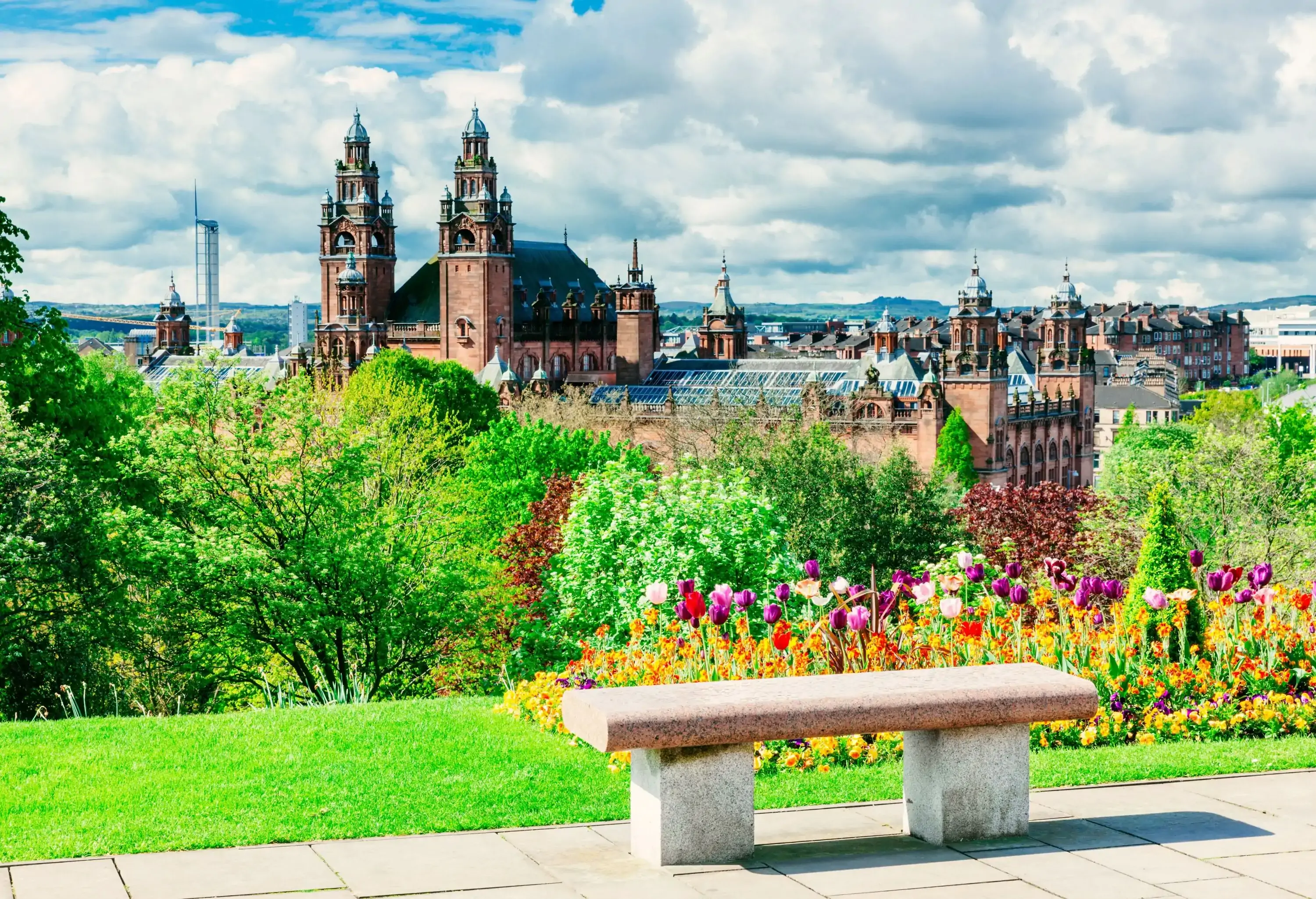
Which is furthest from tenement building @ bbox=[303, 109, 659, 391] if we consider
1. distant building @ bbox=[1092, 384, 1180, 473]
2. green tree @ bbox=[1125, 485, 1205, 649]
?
green tree @ bbox=[1125, 485, 1205, 649]

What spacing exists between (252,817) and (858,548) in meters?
31.9

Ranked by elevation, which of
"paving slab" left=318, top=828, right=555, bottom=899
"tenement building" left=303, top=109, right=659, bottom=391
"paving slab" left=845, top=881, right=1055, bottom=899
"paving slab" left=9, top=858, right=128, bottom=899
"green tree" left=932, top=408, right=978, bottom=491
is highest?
"tenement building" left=303, top=109, right=659, bottom=391

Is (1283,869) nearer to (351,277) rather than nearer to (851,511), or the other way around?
(851,511)

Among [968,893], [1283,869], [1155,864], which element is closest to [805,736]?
[968,893]

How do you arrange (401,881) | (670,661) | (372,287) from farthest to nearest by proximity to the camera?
(372,287) → (670,661) → (401,881)

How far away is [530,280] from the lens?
10688 centimetres

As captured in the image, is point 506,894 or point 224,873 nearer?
point 506,894

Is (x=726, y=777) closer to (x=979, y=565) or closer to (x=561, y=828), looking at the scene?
(x=561, y=828)

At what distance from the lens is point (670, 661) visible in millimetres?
15672

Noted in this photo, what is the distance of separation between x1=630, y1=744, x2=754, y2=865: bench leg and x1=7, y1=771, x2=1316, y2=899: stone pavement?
0.13m

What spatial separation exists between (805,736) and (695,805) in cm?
84

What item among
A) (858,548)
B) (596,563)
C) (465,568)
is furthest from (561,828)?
(858,548)

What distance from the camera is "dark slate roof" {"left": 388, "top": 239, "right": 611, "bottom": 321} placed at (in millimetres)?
103875

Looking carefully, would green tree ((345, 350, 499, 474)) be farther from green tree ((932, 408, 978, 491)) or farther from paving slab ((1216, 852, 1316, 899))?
paving slab ((1216, 852, 1316, 899))
